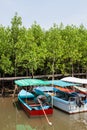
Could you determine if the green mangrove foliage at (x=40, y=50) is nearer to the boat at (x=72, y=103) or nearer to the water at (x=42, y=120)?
the boat at (x=72, y=103)

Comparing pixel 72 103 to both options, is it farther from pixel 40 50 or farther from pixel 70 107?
pixel 40 50

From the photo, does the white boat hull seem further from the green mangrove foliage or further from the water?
the green mangrove foliage

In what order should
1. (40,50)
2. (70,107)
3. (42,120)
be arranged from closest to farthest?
(42,120), (70,107), (40,50)

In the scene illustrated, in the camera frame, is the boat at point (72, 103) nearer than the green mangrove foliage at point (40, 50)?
Yes

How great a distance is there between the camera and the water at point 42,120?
14.8 metres

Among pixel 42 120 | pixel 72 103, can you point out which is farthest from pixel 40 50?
pixel 42 120

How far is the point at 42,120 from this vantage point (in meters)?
15.9

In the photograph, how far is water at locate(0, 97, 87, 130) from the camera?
1479 centimetres

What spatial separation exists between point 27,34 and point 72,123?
12.6 m

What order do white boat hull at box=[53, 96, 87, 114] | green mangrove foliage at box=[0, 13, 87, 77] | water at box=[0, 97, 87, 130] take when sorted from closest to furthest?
water at box=[0, 97, 87, 130] → white boat hull at box=[53, 96, 87, 114] → green mangrove foliage at box=[0, 13, 87, 77]

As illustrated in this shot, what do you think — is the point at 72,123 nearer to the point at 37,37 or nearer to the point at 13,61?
the point at 13,61

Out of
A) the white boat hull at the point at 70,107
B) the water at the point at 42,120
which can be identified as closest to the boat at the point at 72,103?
the white boat hull at the point at 70,107

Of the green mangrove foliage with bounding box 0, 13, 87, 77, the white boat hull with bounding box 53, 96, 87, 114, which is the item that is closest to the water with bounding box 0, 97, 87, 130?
the white boat hull with bounding box 53, 96, 87, 114

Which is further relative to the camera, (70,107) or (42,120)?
(70,107)
